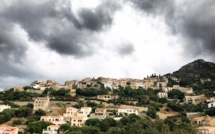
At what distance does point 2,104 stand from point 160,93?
53.2 meters

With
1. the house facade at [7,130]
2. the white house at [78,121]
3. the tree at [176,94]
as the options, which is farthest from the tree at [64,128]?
the tree at [176,94]

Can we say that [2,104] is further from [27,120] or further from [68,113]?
[68,113]

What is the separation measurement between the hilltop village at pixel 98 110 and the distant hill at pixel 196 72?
20276 millimetres

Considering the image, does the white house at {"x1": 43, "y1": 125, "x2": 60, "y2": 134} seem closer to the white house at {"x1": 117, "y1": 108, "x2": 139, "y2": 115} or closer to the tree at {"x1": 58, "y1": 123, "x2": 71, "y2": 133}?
the tree at {"x1": 58, "y1": 123, "x2": 71, "y2": 133}

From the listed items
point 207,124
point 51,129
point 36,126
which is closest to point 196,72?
point 207,124

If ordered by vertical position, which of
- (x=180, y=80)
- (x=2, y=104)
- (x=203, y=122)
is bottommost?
(x=203, y=122)

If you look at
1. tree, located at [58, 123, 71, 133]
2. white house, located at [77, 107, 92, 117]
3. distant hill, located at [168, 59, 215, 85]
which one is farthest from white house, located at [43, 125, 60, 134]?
distant hill, located at [168, 59, 215, 85]

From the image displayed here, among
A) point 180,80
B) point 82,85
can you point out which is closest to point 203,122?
point 82,85

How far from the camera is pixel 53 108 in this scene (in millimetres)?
65625

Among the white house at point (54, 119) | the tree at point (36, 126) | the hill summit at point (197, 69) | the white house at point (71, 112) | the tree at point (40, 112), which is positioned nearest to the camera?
the tree at point (36, 126)

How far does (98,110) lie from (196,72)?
298ft

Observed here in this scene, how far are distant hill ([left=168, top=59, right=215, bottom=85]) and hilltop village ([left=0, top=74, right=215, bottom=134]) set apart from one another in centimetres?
2028

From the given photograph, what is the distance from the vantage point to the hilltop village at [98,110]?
1974 inches

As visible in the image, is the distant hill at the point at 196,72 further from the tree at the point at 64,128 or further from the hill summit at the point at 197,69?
the tree at the point at 64,128
